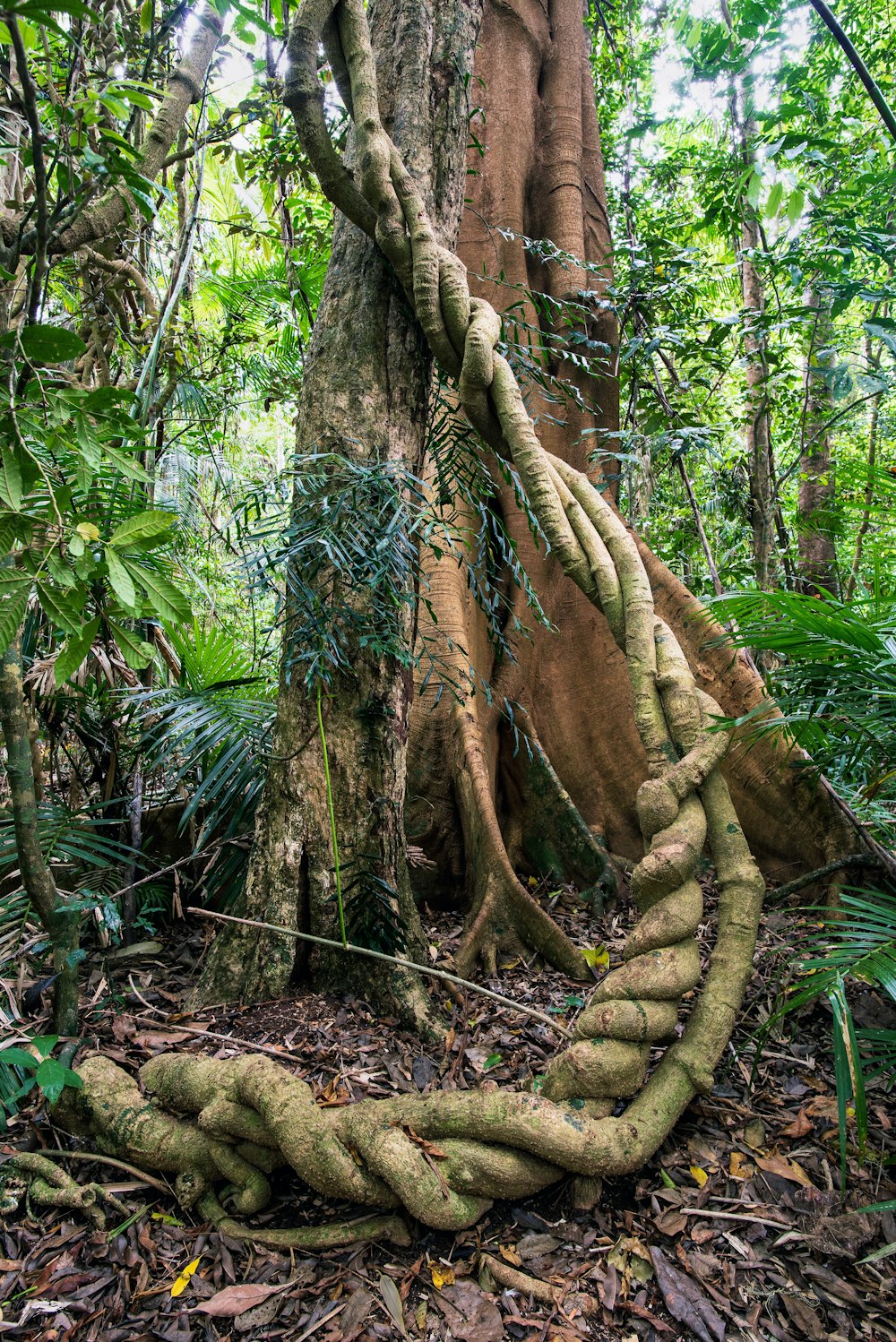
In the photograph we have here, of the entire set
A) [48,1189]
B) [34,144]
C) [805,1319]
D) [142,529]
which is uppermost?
[34,144]

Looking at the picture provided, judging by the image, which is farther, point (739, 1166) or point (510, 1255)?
point (739, 1166)

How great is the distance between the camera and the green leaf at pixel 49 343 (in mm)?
1046

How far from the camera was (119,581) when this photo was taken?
3.26ft

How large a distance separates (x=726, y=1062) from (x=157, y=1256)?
114cm

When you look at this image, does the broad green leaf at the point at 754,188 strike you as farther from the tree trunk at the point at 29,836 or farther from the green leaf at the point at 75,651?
the tree trunk at the point at 29,836

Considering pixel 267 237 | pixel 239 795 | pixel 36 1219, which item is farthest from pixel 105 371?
pixel 36 1219

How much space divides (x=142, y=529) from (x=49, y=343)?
0.29 meters

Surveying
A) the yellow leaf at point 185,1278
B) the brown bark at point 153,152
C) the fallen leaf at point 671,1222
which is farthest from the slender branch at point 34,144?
the fallen leaf at point 671,1222

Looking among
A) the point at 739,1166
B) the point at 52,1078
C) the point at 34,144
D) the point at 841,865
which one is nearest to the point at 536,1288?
the point at 739,1166

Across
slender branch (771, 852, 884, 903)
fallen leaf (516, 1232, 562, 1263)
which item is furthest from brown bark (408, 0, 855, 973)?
fallen leaf (516, 1232, 562, 1263)

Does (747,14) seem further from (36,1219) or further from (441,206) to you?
(36,1219)

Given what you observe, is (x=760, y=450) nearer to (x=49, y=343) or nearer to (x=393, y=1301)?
(x=49, y=343)

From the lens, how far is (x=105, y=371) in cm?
299

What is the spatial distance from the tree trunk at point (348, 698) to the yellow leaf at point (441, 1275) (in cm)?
52
